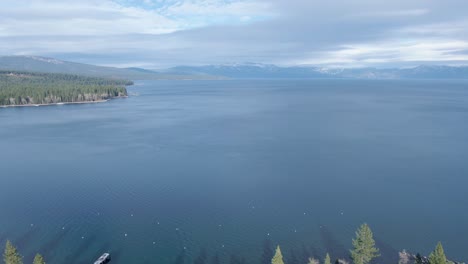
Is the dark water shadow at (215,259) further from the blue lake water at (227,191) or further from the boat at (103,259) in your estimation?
the boat at (103,259)

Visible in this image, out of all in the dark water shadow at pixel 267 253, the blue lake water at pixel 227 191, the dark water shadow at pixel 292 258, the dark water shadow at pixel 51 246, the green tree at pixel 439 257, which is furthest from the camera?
the blue lake water at pixel 227 191

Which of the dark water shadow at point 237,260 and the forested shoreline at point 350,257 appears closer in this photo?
the forested shoreline at point 350,257

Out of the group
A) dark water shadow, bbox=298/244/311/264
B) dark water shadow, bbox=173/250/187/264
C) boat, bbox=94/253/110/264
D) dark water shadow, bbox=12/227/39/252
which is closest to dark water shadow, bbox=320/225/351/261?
dark water shadow, bbox=298/244/311/264

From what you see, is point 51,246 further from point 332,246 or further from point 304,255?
point 332,246

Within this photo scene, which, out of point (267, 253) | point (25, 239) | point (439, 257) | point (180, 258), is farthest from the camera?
point (25, 239)

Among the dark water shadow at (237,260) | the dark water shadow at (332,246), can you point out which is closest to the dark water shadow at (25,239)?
the dark water shadow at (237,260)

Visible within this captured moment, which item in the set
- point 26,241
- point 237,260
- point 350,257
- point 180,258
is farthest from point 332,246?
point 26,241
